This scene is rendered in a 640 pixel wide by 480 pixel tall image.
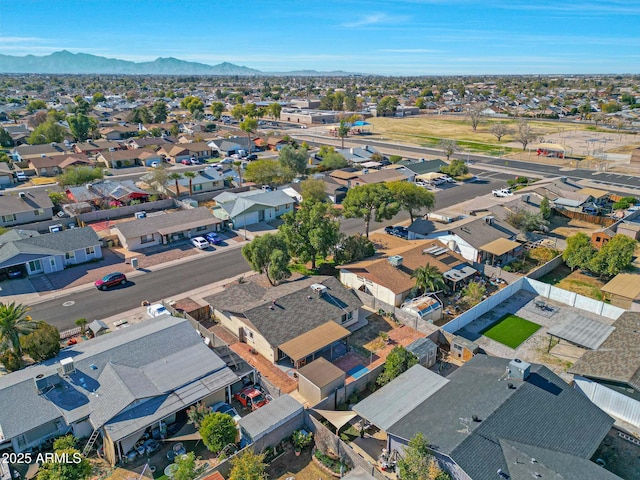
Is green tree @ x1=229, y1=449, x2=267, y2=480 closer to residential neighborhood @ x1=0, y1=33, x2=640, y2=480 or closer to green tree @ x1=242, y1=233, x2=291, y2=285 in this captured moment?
residential neighborhood @ x1=0, y1=33, x2=640, y2=480

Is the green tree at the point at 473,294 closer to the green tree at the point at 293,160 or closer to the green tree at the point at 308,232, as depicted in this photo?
the green tree at the point at 308,232

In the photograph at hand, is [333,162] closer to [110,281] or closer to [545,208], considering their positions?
[545,208]

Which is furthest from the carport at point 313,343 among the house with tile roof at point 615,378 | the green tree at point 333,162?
the green tree at point 333,162

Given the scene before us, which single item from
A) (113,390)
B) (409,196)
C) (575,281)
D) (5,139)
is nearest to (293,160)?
(409,196)

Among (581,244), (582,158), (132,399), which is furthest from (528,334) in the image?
(582,158)

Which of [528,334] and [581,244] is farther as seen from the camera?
[581,244]

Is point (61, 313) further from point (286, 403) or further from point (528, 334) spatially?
point (528, 334)
